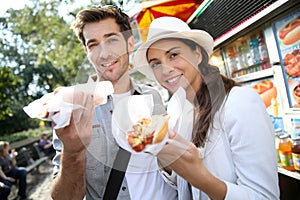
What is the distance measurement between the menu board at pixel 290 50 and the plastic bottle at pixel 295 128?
134mm

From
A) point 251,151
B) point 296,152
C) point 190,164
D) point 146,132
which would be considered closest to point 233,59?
point 296,152

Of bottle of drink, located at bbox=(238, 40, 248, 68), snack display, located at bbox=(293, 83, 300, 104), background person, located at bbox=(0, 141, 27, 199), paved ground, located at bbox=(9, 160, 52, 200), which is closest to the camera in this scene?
snack display, located at bbox=(293, 83, 300, 104)

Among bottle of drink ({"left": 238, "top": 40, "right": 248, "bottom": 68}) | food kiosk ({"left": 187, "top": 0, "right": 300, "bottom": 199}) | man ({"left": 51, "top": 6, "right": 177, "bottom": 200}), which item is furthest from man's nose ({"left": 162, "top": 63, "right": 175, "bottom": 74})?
bottle of drink ({"left": 238, "top": 40, "right": 248, "bottom": 68})

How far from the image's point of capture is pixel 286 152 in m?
2.16

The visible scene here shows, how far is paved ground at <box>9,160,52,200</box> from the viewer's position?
6.60 m

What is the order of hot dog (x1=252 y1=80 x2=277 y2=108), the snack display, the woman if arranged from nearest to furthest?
the woman → the snack display → hot dog (x1=252 y1=80 x2=277 y2=108)

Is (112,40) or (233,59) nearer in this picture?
(112,40)

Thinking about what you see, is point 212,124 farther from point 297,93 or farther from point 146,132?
point 297,93

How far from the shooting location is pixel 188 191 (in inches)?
52.9

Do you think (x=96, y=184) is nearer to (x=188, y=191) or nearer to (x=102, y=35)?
(x=188, y=191)

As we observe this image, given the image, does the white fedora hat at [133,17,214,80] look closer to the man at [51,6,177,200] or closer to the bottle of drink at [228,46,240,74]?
the man at [51,6,177,200]

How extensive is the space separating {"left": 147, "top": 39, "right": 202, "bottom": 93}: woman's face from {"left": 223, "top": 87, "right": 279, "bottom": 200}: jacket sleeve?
0.28m

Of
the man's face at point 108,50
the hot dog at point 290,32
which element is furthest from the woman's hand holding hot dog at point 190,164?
the hot dog at point 290,32

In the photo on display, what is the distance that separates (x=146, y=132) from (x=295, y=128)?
1846mm
